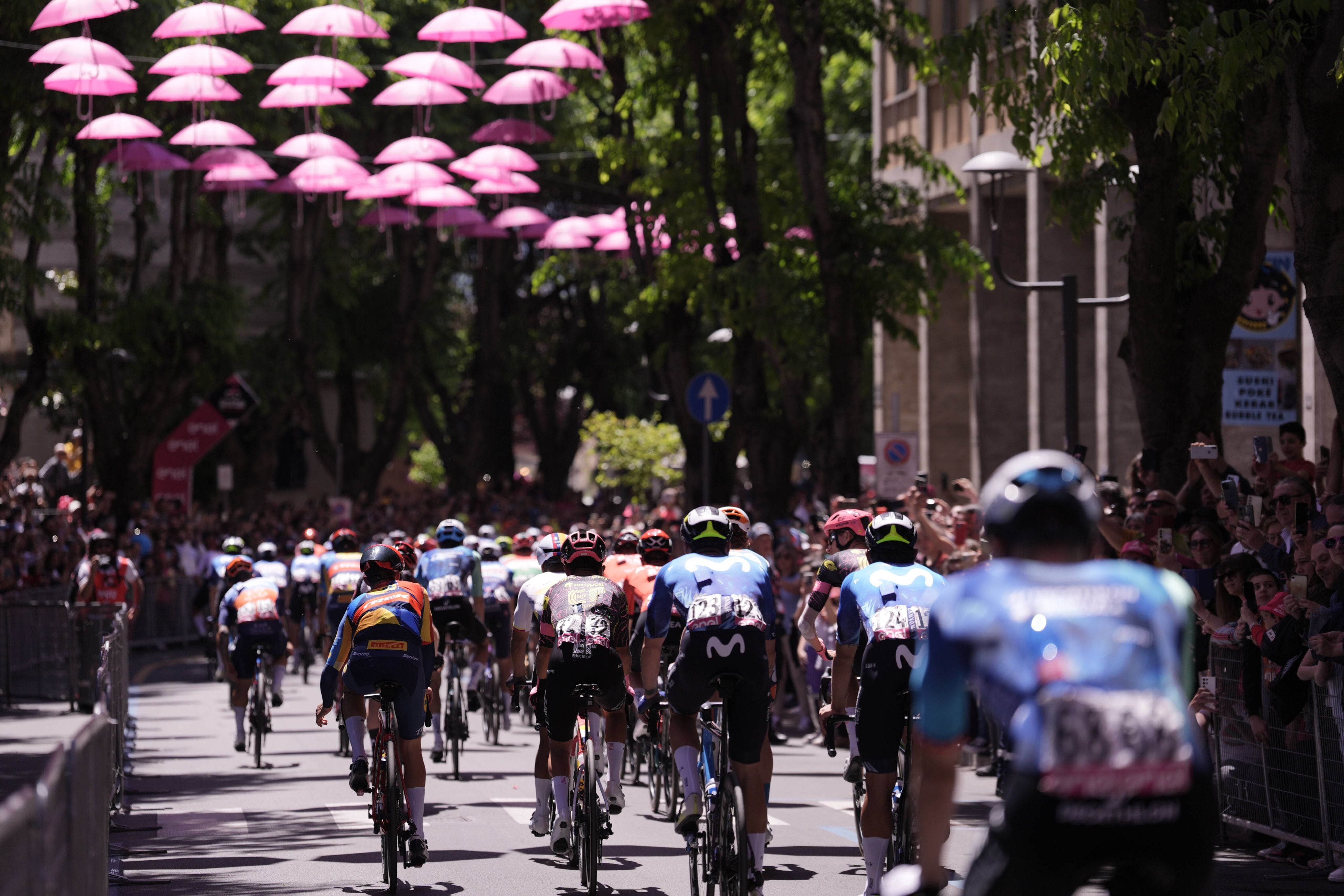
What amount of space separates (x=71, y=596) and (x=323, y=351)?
19.8 metres

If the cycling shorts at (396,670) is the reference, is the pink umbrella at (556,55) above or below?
above

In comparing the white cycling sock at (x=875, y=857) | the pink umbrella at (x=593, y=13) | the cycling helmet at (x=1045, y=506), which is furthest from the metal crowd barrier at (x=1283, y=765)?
the pink umbrella at (x=593, y=13)

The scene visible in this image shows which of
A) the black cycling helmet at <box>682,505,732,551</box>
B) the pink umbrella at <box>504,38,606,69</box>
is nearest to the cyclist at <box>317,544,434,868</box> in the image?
the black cycling helmet at <box>682,505,732,551</box>

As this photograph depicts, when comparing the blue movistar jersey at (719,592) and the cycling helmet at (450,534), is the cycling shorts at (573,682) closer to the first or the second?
the blue movistar jersey at (719,592)

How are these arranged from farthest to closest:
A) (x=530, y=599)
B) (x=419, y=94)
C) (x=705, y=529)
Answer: (x=419, y=94) < (x=530, y=599) < (x=705, y=529)

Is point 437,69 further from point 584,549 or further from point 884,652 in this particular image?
point 884,652

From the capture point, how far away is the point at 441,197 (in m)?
26.8

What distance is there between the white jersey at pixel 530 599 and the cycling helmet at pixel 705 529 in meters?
2.43

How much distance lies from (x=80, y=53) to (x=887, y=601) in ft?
40.2

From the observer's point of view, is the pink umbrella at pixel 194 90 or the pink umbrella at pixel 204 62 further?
the pink umbrella at pixel 194 90

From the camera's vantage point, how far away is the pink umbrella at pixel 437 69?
68.8 feet

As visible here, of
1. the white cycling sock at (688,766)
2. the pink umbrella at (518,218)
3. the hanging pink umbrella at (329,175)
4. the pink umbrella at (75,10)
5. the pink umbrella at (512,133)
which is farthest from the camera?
the pink umbrella at (518,218)

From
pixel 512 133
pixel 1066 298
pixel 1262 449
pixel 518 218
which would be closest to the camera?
pixel 1262 449

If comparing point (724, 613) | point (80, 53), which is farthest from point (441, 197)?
point (724, 613)
